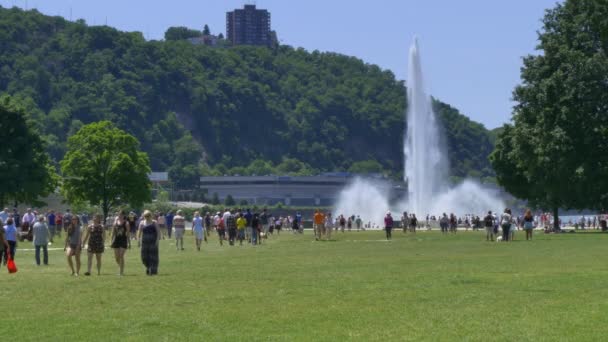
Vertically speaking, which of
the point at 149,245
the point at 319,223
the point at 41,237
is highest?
the point at 319,223

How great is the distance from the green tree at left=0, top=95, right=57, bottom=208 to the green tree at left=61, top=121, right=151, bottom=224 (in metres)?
7.62

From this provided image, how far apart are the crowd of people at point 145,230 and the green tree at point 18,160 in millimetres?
5089

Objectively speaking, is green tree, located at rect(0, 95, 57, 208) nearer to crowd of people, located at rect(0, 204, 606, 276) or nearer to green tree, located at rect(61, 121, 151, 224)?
crowd of people, located at rect(0, 204, 606, 276)

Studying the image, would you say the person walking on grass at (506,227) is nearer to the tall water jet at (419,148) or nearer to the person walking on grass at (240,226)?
the person walking on grass at (240,226)

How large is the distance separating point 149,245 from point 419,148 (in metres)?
112

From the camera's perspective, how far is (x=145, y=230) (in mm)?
34312

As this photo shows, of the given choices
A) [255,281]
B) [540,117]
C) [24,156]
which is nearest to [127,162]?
[24,156]

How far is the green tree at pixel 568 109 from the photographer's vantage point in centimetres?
7319

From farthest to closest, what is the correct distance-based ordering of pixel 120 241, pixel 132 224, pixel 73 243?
pixel 132 224 < pixel 73 243 < pixel 120 241

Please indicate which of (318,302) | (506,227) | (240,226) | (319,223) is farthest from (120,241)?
(319,223)

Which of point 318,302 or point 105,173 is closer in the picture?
point 318,302

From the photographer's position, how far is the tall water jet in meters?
143

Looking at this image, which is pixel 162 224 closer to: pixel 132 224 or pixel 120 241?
pixel 132 224

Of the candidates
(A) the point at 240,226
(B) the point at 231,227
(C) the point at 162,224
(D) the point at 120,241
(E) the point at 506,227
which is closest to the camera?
(D) the point at 120,241
